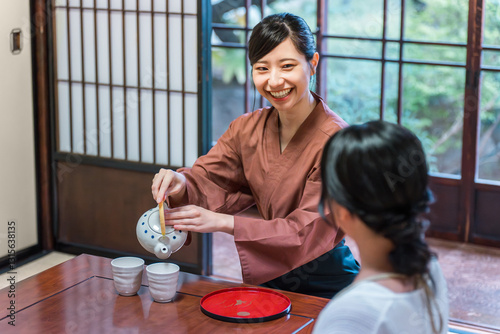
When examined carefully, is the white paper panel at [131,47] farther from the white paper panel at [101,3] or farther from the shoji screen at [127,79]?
the white paper panel at [101,3]

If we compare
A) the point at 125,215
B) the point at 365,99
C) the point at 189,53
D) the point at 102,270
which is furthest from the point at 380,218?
the point at 365,99

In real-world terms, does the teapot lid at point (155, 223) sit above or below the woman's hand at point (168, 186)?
below

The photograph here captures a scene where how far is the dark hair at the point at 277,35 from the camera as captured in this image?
2125mm

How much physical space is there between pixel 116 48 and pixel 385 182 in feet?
10.5

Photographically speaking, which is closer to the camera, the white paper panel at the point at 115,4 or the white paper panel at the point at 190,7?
the white paper panel at the point at 190,7

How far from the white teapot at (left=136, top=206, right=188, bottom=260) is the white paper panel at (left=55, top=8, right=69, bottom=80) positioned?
2.49 m

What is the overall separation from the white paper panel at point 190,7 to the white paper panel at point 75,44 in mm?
730

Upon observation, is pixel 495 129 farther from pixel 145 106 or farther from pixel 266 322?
pixel 266 322

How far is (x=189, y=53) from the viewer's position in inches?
150

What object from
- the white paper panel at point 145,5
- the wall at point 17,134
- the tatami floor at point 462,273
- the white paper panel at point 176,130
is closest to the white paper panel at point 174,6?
the white paper panel at point 145,5

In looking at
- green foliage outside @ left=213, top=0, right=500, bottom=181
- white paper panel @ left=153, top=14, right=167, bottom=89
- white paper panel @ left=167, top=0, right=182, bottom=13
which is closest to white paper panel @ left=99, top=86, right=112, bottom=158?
white paper panel @ left=153, top=14, right=167, bottom=89

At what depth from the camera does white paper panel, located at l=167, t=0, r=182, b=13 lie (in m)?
3.82

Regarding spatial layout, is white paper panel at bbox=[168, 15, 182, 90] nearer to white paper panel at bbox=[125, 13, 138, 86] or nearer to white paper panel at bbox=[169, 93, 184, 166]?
white paper panel at bbox=[169, 93, 184, 166]

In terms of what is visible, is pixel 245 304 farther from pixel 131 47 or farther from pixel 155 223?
pixel 131 47
